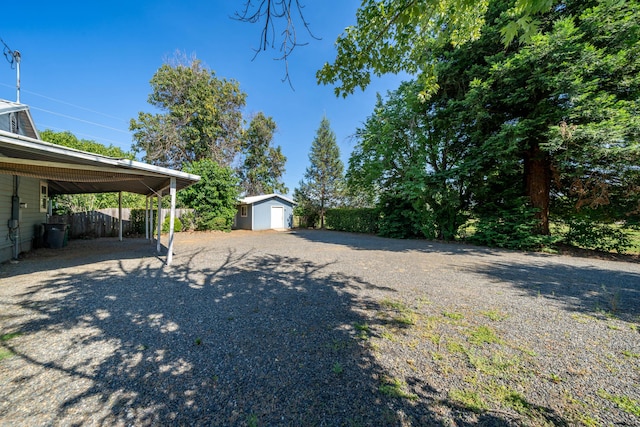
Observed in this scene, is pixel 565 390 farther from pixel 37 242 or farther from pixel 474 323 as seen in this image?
pixel 37 242

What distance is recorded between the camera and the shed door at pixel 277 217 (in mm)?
19703

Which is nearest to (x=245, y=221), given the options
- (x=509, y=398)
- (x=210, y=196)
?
(x=210, y=196)

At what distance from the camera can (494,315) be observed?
10.5ft

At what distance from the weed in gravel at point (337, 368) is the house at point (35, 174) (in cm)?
530

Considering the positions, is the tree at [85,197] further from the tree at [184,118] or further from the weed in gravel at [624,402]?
the weed in gravel at [624,402]

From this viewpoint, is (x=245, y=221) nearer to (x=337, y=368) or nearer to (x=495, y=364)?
(x=337, y=368)

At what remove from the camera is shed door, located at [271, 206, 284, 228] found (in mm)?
19703

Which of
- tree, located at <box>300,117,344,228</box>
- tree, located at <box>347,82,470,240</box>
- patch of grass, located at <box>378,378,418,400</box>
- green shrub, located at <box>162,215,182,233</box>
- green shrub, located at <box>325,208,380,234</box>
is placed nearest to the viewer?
patch of grass, located at <box>378,378,418,400</box>

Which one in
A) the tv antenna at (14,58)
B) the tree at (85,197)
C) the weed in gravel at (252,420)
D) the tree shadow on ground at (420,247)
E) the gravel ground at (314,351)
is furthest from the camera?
the tree at (85,197)

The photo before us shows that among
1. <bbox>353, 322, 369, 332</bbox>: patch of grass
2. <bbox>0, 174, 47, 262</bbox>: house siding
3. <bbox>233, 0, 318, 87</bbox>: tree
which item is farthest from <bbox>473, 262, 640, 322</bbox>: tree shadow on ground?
<bbox>0, 174, 47, 262</bbox>: house siding

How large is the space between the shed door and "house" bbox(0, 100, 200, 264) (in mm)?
11564

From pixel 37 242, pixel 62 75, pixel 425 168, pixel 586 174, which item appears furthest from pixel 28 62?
pixel 586 174

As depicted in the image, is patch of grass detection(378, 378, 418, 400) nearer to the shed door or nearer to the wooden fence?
the wooden fence

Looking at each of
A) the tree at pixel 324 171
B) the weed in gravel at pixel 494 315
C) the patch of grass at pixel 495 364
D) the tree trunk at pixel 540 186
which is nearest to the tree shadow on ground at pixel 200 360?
the patch of grass at pixel 495 364
